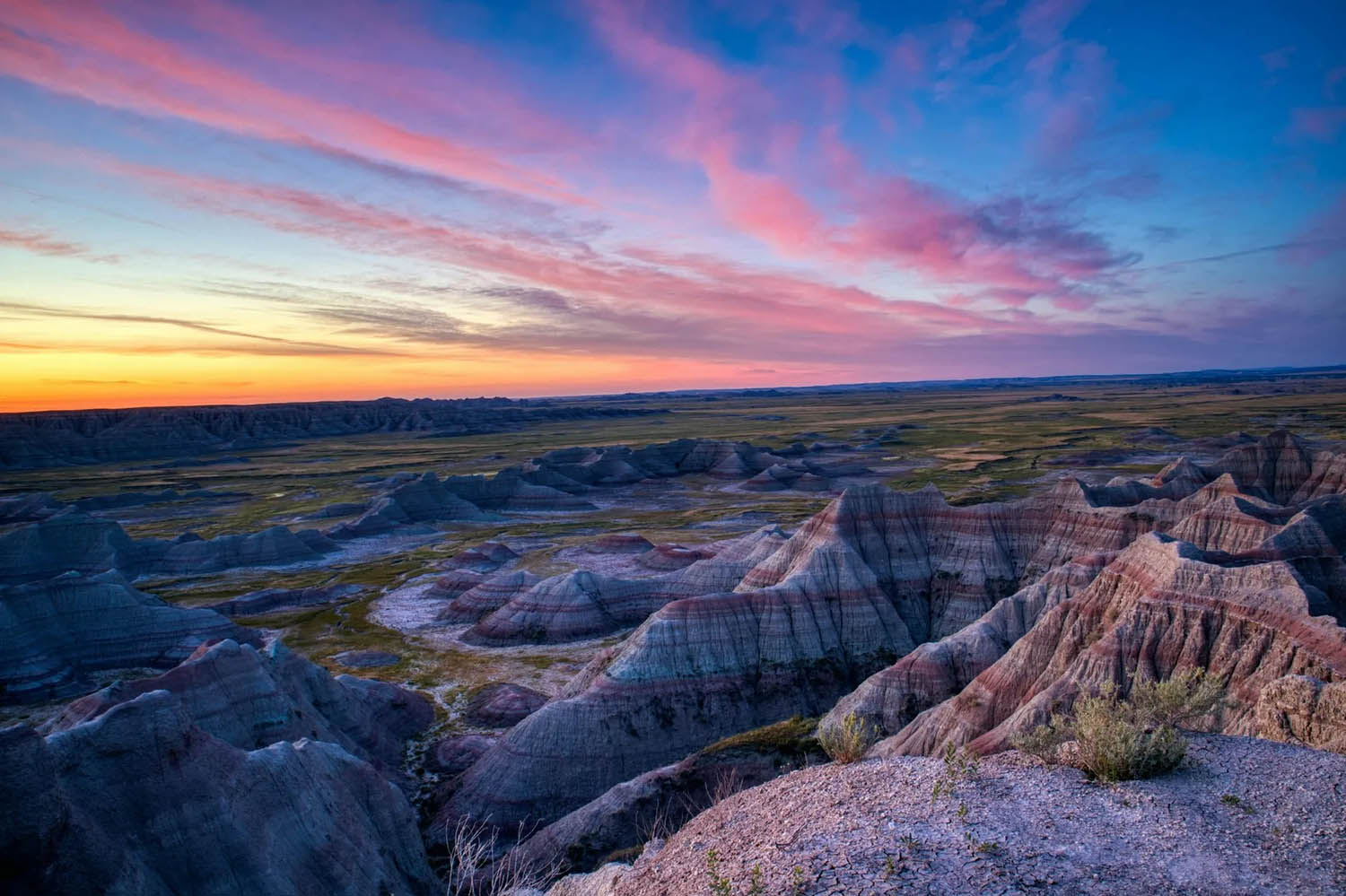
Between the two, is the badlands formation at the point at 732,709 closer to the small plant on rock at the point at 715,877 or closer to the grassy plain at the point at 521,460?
the small plant on rock at the point at 715,877

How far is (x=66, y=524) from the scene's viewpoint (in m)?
60.2

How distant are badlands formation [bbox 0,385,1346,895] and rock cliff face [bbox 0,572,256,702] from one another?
142 millimetres

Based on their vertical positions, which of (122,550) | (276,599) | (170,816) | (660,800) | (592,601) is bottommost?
(276,599)

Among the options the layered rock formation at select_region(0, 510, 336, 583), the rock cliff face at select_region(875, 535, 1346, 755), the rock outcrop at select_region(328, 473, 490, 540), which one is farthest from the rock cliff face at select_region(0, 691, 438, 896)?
the rock outcrop at select_region(328, 473, 490, 540)

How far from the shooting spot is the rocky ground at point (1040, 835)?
866cm

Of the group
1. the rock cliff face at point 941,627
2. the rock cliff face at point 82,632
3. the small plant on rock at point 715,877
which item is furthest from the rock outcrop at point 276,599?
the small plant on rock at point 715,877

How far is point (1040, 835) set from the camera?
9.59m

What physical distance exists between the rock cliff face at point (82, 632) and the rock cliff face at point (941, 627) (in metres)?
17.5

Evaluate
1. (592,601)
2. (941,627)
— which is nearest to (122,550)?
(592,601)

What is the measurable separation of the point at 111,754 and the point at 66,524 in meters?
59.9

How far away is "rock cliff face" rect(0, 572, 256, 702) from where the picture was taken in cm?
3609

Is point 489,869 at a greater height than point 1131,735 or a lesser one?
lesser

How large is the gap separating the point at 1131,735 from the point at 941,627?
2599 cm

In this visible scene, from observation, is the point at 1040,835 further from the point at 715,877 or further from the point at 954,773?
the point at 715,877
